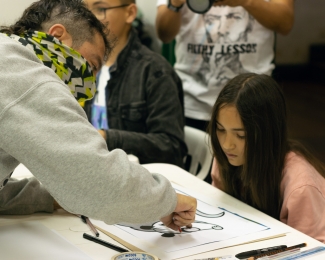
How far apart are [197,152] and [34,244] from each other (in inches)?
48.6

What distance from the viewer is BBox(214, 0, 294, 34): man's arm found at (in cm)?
210

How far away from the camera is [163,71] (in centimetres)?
226

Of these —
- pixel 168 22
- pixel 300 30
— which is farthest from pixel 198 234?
pixel 300 30

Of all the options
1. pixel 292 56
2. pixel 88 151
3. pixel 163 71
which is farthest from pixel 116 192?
pixel 292 56

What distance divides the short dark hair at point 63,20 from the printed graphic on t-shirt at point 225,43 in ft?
3.62

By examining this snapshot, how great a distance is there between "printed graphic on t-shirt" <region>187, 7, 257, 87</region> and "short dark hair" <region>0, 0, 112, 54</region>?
1.10 meters

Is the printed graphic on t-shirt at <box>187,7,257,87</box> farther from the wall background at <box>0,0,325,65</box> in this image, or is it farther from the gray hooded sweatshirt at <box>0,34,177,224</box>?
the gray hooded sweatshirt at <box>0,34,177,224</box>

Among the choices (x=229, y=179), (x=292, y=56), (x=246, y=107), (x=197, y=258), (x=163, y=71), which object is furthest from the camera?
(x=292, y=56)

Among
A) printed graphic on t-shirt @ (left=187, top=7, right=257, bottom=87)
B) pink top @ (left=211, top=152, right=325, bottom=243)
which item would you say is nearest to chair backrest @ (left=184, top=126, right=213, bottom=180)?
printed graphic on t-shirt @ (left=187, top=7, right=257, bottom=87)

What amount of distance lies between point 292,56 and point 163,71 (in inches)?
24.2

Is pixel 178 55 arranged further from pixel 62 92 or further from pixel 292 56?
pixel 62 92

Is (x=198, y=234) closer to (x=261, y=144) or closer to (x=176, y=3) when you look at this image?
(x=261, y=144)

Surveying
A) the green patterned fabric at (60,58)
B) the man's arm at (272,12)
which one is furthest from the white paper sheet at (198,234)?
the man's arm at (272,12)

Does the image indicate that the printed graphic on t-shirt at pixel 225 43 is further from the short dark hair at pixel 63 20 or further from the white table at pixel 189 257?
the short dark hair at pixel 63 20
